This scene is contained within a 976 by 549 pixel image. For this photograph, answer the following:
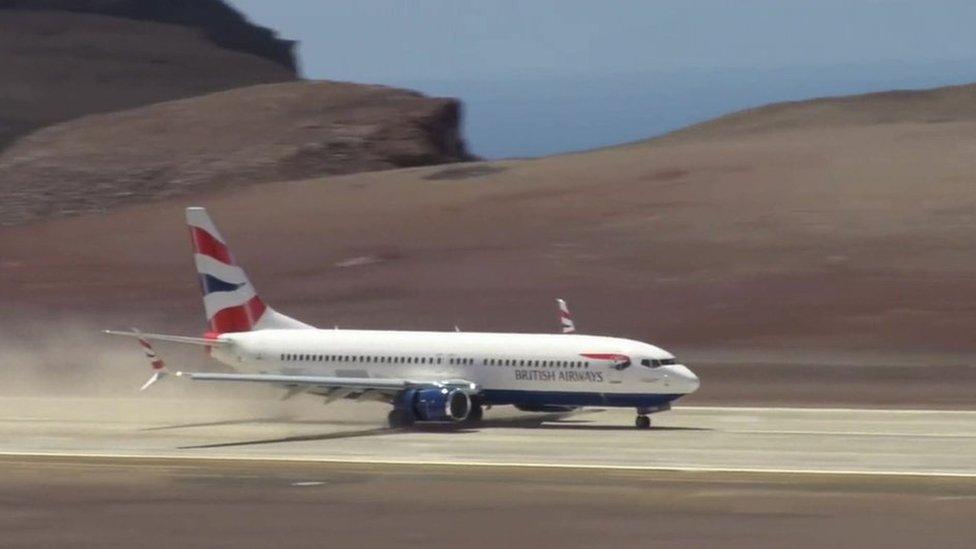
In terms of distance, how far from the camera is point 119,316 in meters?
82.3

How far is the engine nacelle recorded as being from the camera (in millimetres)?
51812

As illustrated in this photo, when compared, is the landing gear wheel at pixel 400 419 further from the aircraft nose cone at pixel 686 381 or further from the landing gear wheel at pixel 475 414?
the aircraft nose cone at pixel 686 381

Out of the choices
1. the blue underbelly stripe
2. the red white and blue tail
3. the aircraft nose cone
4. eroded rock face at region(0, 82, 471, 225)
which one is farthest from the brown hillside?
the red white and blue tail

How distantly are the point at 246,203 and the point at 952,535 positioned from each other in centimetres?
7870

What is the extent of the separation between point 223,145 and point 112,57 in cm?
3140

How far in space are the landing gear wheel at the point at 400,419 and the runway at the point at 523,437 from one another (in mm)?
486

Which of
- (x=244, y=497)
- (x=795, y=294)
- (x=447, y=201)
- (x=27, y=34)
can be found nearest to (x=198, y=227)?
(x=244, y=497)

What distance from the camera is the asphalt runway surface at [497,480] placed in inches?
1288

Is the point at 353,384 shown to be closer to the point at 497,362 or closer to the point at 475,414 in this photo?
the point at 475,414

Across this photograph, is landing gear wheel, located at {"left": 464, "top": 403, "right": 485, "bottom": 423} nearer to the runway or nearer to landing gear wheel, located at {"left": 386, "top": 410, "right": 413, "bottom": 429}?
the runway

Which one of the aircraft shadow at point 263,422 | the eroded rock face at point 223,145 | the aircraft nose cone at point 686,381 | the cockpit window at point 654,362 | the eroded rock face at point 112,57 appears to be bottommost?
the aircraft shadow at point 263,422

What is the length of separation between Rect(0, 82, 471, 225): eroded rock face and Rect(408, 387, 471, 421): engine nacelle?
62.7 m

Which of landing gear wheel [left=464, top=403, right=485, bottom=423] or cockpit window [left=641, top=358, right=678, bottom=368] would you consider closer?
cockpit window [left=641, top=358, right=678, bottom=368]

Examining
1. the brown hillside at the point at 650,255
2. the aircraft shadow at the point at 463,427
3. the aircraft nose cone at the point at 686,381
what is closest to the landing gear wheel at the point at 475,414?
the aircraft shadow at the point at 463,427
